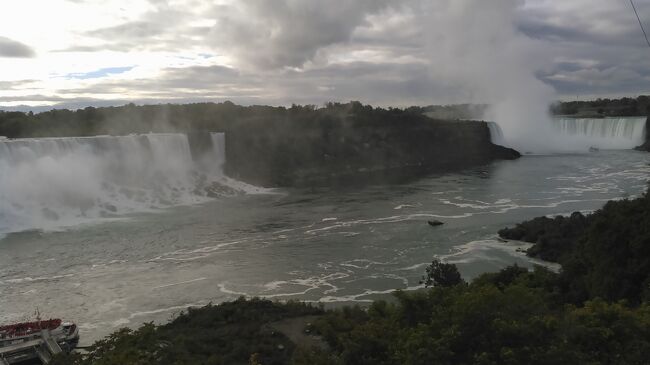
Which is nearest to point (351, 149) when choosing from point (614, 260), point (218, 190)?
point (218, 190)

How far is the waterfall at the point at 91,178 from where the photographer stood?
2858 cm

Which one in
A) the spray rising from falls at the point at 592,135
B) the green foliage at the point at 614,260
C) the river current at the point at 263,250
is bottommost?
the river current at the point at 263,250

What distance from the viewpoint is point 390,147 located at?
6078 cm

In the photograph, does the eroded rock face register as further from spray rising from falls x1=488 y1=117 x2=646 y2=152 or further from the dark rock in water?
spray rising from falls x1=488 y1=117 x2=646 y2=152

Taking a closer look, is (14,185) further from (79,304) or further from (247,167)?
(247,167)

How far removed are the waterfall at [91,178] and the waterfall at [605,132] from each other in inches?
2096

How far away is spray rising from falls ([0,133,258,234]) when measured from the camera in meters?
28.6

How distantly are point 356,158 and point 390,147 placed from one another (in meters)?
6.47

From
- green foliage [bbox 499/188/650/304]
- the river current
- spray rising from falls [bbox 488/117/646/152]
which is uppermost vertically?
spray rising from falls [bbox 488/117/646/152]

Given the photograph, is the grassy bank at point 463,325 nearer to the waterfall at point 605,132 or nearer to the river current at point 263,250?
the river current at point 263,250

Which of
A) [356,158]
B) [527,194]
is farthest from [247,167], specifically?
[527,194]

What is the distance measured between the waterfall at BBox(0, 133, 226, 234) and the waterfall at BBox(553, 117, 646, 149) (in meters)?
53.2

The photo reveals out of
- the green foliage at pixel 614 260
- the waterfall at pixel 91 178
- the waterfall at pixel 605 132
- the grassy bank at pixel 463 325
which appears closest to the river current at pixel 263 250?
the waterfall at pixel 91 178


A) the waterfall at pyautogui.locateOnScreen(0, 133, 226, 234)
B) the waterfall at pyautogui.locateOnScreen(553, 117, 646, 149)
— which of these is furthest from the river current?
the waterfall at pyautogui.locateOnScreen(553, 117, 646, 149)
